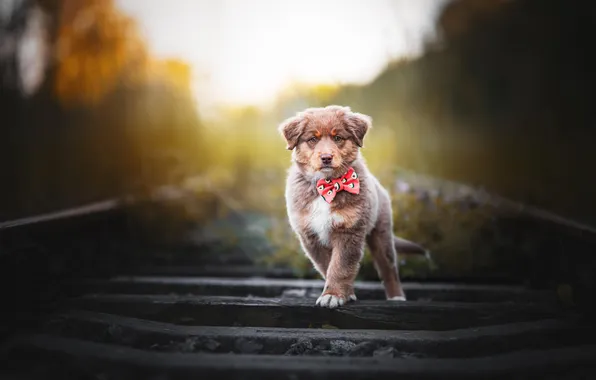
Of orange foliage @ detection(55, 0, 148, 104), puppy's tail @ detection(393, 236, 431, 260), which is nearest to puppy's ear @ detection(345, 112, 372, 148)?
puppy's tail @ detection(393, 236, 431, 260)

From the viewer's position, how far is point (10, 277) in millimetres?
3344

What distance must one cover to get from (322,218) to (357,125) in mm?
500

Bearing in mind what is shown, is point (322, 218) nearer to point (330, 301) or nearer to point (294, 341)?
point (330, 301)

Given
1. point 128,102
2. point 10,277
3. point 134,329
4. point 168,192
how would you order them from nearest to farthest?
point 134,329 < point 10,277 < point 168,192 < point 128,102

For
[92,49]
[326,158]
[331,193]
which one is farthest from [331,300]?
[92,49]

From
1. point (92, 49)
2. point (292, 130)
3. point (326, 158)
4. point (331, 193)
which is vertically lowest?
point (331, 193)

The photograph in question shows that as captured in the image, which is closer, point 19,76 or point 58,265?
point 58,265

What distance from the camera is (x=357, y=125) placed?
3035mm

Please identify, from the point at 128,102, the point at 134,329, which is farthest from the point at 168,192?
the point at 134,329

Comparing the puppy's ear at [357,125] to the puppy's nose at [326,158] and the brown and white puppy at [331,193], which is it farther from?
the puppy's nose at [326,158]

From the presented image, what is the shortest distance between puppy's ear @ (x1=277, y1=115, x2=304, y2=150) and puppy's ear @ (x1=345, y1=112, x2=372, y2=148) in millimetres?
231

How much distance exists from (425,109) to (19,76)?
4.34 meters

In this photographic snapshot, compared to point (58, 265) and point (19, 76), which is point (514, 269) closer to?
point (58, 265)

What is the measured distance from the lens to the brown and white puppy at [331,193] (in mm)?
2992
